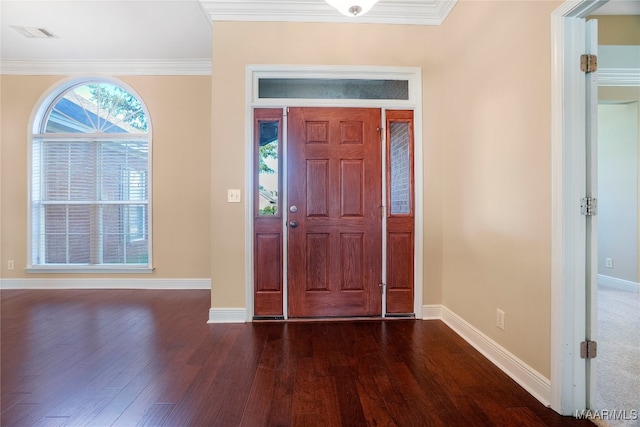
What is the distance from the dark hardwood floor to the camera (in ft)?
4.74

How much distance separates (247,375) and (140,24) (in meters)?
3.66

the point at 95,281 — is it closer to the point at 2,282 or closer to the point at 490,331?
the point at 2,282

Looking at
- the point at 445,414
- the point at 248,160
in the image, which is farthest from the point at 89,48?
the point at 445,414

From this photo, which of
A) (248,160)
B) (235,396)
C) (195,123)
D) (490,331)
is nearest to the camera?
(235,396)

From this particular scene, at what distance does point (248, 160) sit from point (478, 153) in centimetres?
200

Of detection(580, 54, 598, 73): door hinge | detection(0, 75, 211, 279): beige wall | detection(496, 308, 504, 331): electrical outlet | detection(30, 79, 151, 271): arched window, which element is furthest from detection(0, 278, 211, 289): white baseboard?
detection(580, 54, 598, 73): door hinge

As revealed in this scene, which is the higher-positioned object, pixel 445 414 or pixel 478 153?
pixel 478 153

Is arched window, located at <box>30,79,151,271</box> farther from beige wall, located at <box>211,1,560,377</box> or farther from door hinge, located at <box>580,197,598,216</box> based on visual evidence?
door hinge, located at <box>580,197,598,216</box>

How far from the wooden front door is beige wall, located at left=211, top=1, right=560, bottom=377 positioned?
0.50m

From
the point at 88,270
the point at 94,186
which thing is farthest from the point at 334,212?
the point at 88,270

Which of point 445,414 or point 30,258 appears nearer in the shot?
point 445,414

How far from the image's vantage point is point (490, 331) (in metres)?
2.03

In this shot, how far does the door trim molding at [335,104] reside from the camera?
2697mm

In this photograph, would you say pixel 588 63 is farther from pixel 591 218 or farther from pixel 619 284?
pixel 619 284
